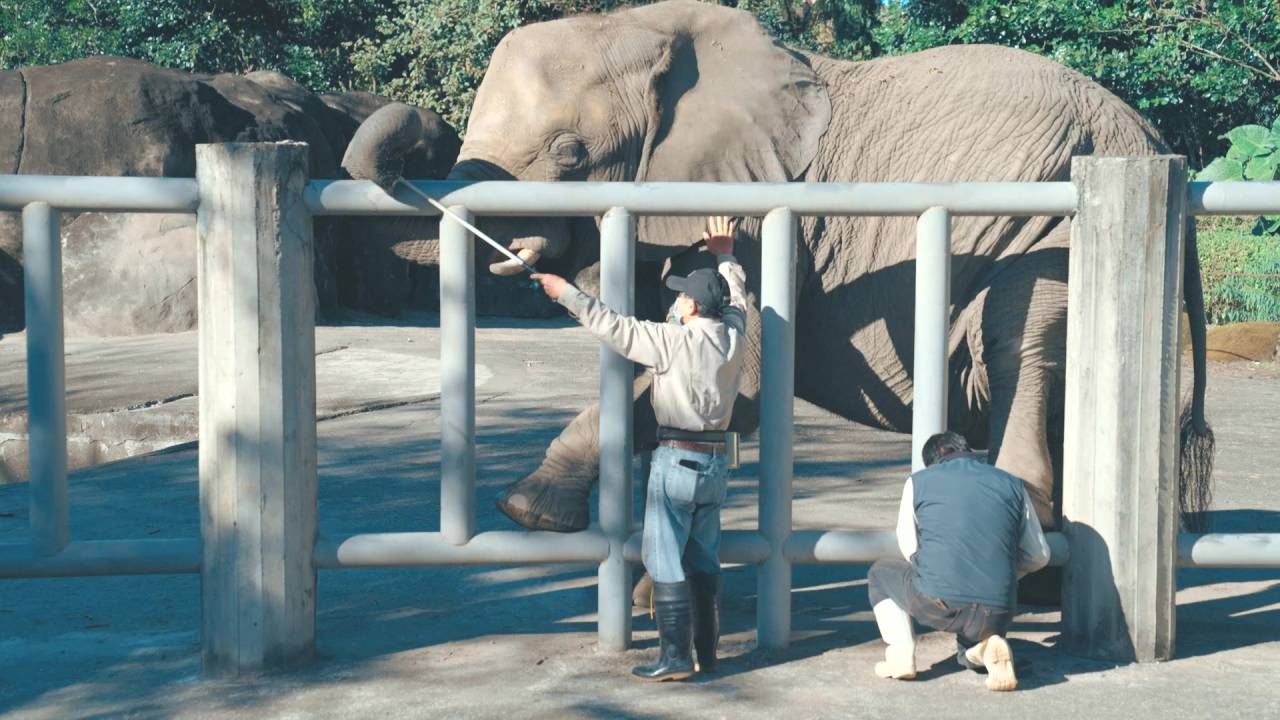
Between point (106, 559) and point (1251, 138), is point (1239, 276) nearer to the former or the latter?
point (1251, 138)

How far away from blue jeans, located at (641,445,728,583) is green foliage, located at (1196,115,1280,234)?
12341 millimetres

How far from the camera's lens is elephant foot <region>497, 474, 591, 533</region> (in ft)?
15.4

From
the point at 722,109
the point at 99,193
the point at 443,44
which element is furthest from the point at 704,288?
the point at 443,44

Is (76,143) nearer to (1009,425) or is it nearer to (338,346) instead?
(338,346)

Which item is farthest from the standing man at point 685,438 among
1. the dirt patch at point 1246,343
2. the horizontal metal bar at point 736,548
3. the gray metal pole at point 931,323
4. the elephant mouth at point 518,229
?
the dirt patch at point 1246,343

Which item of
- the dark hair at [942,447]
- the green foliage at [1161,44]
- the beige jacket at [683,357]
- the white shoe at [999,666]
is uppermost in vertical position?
the green foliage at [1161,44]

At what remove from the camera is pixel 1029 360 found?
497cm

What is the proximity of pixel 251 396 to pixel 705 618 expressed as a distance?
147 centimetres

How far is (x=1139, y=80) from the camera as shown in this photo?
19.6 m

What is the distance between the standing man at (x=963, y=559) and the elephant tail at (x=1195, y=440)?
1.31 meters

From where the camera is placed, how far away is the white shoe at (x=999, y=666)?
413cm

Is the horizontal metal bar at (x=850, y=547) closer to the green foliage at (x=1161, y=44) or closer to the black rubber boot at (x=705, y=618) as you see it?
the black rubber boot at (x=705, y=618)

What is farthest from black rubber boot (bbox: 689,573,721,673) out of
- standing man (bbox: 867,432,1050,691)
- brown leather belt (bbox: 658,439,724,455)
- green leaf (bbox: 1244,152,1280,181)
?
green leaf (bbox: 1244,152,1280,181)

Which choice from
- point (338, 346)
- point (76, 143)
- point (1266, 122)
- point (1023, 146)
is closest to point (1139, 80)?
point (1266, 122)
